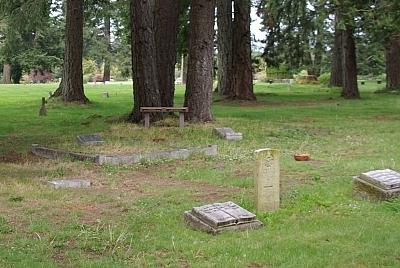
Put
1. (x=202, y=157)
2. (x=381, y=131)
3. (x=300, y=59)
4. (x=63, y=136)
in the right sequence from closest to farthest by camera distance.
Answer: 1. (x=202, y=157)
2. (x=63, y=136)
3. (x=381, y=131)
4. (x=300, y=59)

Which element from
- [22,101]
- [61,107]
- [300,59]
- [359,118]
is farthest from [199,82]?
[300,59]

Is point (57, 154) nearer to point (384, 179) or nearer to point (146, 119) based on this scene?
point (146, 119)

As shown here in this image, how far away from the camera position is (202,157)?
12.0 metres

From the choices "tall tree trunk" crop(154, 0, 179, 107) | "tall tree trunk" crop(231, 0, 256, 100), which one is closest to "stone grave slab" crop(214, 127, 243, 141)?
"tall tree trunk" crop(154, 0, 179, 107)

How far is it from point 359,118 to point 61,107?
36.6ft

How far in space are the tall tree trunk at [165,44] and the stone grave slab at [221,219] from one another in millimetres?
10967

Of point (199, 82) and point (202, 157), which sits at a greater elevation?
point (199, 82)

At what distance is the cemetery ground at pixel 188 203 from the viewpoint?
5.75m

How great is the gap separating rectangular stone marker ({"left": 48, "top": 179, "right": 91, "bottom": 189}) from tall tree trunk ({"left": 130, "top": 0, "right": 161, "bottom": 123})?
733 cm

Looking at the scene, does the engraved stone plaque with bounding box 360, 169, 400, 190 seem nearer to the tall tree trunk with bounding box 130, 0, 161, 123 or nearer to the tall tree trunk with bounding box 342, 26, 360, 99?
the tall tree trunk with bounding box 130, 0, 161, 123

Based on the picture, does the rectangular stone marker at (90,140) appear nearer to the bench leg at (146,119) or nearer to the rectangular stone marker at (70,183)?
the bench leg at (146,119)

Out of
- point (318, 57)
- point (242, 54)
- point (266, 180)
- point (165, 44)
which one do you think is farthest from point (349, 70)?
point (318, 57)

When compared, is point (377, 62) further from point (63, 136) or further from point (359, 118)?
point (63, 136)

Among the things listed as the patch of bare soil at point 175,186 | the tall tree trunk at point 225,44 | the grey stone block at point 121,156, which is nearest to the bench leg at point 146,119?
the grey stone block at point 121,156
